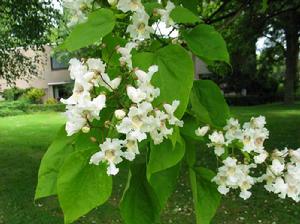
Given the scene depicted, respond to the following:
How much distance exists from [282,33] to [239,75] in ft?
14.7

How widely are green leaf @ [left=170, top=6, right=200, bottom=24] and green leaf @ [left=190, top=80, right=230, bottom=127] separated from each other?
24 centimetres

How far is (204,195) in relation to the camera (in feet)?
4.53

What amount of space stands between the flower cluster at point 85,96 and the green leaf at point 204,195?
42cm

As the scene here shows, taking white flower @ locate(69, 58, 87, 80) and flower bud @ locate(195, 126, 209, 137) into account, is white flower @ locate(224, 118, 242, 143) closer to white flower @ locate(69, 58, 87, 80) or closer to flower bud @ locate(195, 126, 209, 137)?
flower bud @ locate(195, 126, 209, 137)

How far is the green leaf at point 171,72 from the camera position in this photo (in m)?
1.11

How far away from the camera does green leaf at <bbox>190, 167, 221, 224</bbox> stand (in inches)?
52.2

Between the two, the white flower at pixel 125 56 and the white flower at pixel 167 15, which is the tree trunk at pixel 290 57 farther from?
the white flower at pixel 125 56

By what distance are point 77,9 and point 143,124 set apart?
528mm

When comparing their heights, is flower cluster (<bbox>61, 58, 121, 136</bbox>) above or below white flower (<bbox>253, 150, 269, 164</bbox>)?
above

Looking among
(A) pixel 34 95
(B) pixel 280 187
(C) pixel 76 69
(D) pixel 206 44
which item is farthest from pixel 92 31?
(A) pixel 34 95

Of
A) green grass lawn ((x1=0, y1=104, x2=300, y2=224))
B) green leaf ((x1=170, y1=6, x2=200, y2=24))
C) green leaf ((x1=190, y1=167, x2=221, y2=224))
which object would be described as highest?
green leaf ((x1=170, y1=6, x2=200, y2=24))

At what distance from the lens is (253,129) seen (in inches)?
53.4

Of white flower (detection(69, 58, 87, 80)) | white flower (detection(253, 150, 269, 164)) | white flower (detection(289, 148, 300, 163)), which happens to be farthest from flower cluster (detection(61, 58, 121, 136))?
white flower (detection(289, 148, 300, 163))

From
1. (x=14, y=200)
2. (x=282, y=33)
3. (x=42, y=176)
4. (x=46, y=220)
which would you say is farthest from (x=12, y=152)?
(x=282, y=33)
